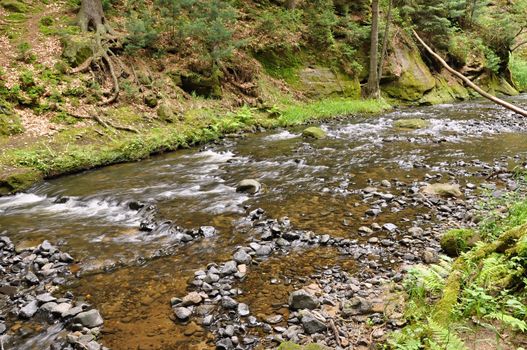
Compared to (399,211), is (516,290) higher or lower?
higher

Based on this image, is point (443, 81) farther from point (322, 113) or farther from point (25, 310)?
point (25, 310)

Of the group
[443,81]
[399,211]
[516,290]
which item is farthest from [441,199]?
[443,81]

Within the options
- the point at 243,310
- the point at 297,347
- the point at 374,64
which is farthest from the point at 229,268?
the point at 374,64

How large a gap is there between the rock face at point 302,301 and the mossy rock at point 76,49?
44.0 feet

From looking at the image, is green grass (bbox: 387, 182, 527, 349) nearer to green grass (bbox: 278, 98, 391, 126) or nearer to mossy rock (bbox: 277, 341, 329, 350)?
mossy rock (bbox: 277, 341, 329, 350)

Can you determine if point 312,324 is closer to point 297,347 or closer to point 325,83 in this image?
point 297,347

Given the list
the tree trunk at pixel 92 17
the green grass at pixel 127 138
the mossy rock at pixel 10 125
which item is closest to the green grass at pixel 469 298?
the green grass at pixel 127 138

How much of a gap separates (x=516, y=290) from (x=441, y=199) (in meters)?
4.36

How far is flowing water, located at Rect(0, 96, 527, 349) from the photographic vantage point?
4.79m

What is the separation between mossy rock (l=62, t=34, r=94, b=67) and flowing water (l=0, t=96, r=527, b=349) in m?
5.59

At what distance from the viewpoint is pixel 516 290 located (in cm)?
324

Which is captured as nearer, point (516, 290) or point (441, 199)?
point (516, 290)

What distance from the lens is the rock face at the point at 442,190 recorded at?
24.8 feet

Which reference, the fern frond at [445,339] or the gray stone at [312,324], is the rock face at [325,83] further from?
the fern frond at [445,339]
